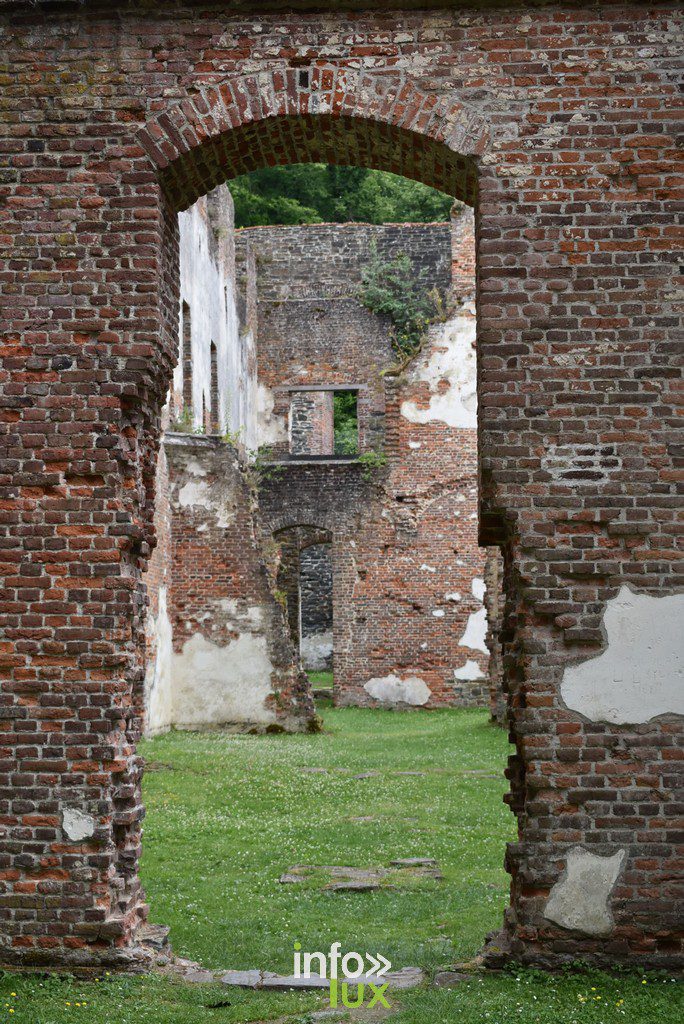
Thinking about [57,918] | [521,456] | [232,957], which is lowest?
[232,957]

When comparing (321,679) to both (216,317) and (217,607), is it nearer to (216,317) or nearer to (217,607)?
(216,317)

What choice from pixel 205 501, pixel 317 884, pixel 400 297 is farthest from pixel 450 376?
pixel 317 884

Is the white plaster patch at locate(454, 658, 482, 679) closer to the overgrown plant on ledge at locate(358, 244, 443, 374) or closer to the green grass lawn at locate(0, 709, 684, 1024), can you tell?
the green grass lawn at locate(0, 709, 684, 1024)

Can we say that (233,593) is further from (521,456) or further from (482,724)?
(521,456)

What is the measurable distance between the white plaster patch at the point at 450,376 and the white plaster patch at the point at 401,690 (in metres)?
5.69

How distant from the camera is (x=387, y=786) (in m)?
11.8

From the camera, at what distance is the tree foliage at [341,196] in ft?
114

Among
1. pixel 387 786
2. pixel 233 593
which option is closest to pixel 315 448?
pixel 233 593

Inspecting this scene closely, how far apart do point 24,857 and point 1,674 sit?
1.01m

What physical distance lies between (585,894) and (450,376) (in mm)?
18768

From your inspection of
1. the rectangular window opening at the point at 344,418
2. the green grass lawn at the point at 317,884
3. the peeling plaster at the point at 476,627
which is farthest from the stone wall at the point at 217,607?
the rectangular window opening at the point at 344,418

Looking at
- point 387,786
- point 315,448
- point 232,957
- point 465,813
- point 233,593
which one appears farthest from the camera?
point 315,448

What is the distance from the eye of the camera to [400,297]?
2594 cm

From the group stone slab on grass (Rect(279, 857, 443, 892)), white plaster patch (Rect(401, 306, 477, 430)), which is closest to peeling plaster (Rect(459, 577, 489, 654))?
white plaster patch (Rect(401, 306, 477, 430))
